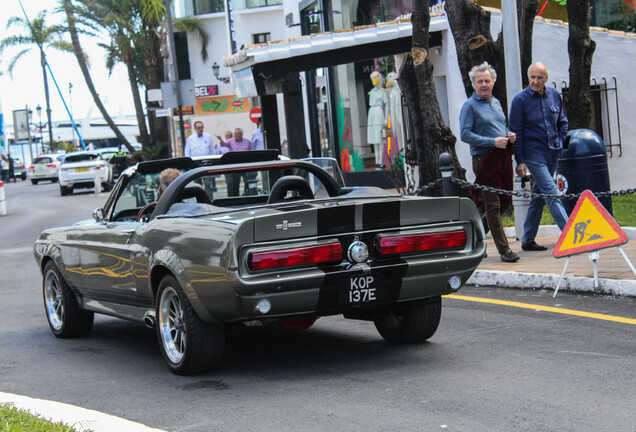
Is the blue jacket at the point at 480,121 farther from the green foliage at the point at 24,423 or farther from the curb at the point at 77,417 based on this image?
the green foliage at the point at 24,423

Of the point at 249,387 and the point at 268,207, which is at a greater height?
the point at 268,207

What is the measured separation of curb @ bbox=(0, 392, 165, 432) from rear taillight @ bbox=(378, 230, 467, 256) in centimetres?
187

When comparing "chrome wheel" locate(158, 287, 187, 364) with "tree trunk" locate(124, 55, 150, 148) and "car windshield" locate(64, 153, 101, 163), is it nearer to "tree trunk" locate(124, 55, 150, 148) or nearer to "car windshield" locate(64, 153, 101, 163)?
A: "car windshield" locate(64, 153, 101, 163)

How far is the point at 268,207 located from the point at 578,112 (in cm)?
843

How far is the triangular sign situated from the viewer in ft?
26.5

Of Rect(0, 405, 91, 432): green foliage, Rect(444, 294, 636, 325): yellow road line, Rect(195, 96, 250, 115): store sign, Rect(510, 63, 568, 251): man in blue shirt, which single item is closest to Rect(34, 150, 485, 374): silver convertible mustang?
Rect(0, 405, 91, 432): green foliage

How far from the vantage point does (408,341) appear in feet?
22.0

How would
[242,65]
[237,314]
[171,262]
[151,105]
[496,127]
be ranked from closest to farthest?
[237,314]
[171,262]
[496,127]
[242,65]
[151,105]

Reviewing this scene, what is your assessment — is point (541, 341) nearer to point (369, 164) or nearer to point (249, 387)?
point (249, 387)

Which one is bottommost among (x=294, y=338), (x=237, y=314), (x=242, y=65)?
(x=294, y=338)

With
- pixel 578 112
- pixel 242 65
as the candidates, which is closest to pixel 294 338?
pixel 578 112

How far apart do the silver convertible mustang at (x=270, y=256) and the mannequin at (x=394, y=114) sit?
15.2m

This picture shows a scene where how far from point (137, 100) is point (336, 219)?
47.1 metres

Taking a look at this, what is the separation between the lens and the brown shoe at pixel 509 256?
387 inches
